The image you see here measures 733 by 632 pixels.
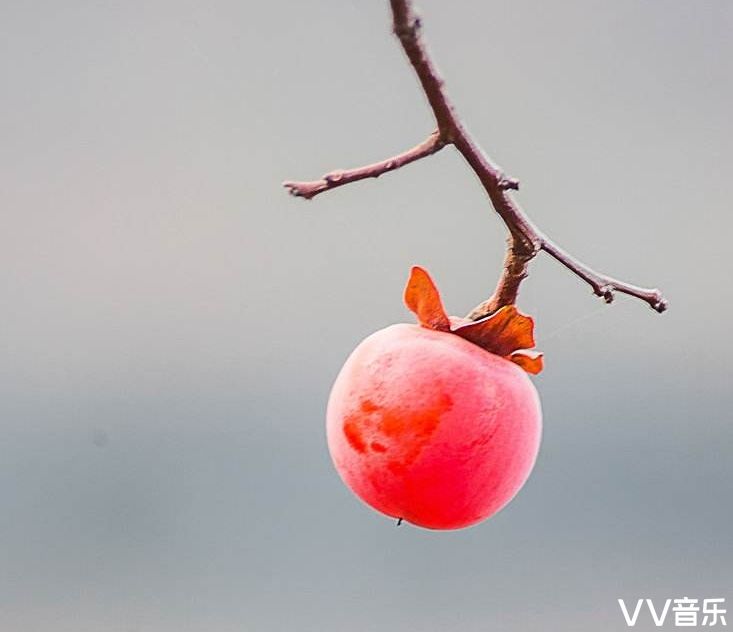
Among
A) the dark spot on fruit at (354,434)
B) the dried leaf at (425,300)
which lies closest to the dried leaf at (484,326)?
the dried leaf at (425,300)

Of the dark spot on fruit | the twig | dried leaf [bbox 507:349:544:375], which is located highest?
the twig

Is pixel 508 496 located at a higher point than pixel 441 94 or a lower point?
lower

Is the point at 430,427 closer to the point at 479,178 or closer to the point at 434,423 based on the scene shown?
the point at 434,423

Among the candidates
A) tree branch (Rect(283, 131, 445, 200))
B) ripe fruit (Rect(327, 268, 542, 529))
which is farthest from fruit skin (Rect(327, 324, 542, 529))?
tree branch (Rect(283, 131, 445, 200))

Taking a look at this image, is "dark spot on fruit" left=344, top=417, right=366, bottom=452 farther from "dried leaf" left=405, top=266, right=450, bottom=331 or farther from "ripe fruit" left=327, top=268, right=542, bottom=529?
"dried leaf" left=405, top=266, right=450, bottom=331

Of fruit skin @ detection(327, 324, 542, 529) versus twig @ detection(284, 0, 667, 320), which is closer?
twig @ detection(284, 0, 667, 320)

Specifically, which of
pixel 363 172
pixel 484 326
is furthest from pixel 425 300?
pixel 363 172

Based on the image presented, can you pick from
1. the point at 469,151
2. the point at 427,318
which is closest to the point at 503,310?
the point at 427,318

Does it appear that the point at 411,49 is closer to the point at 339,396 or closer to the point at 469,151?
the point at 469,151
